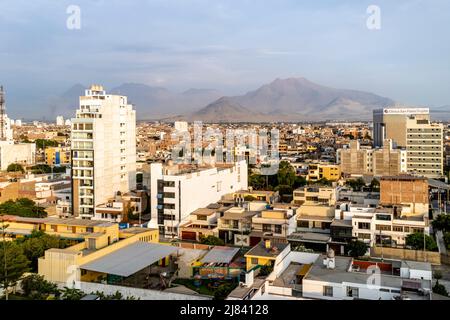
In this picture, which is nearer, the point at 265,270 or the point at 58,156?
the point at 265,270

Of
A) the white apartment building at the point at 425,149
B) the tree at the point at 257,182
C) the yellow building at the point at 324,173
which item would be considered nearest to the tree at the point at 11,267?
the tree at the point at 257,182

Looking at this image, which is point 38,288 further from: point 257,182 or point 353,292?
point 257,182

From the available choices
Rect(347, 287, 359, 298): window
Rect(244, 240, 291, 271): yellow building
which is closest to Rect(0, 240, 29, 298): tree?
Rect(244, 240, 291, 271): yellow building

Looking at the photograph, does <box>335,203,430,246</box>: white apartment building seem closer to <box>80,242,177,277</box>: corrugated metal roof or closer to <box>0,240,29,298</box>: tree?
<box>80,242,177,277</box>: corrugated metal roof

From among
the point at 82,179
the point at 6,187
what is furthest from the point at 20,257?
the point at 6,187

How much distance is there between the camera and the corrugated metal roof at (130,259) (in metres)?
6.05

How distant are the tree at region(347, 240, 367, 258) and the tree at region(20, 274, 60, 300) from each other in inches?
203

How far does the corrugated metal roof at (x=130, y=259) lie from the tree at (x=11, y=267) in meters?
0.76

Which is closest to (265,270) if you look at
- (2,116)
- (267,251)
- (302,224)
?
(267,251)

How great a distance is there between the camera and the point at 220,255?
7.70 m

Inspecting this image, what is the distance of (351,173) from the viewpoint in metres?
19.1

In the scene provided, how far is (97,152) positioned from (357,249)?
283 inches
